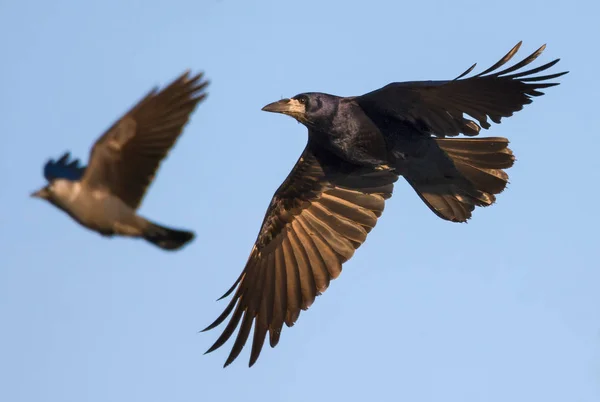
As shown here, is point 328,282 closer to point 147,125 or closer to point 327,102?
point 327,102

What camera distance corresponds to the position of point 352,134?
11.5 m

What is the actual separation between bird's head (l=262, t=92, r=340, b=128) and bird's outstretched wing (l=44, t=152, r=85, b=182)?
124 inches

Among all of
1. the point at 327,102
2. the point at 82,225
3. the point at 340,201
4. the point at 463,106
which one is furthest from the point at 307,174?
the point at 82,225

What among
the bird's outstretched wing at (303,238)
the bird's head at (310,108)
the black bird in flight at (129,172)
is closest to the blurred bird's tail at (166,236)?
the black bird in flight at (129,172)

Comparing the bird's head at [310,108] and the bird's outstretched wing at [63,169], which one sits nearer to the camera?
the bird's outstretched wing at [63,169]

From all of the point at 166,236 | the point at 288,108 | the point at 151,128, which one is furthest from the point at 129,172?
the point at 288,108

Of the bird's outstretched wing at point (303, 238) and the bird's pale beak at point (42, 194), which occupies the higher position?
the bird's outstretched wing at point (303, 238)

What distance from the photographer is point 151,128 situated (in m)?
8.16

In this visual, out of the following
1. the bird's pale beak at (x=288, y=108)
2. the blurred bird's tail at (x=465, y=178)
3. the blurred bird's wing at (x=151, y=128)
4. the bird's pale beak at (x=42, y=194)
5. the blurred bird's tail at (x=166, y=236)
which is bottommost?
the bird's pale beak at (x=42, y=194)

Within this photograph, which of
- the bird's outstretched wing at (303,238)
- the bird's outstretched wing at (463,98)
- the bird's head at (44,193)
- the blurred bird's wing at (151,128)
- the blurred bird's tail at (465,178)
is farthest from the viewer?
the bird's outstretched wing at (303,238)

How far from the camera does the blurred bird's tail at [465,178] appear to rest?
38.8 ft

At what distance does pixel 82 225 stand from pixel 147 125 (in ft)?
2.94

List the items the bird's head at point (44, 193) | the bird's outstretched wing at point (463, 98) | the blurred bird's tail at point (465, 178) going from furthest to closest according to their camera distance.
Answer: the blurred bird's tail at point (465, 178) < the bird's outstretched wing at point (463, 98) < the bird's head at point (44, 193)

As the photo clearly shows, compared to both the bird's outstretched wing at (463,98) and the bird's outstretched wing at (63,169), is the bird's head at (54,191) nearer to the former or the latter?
the bird's outstretched wing at (63,169)
